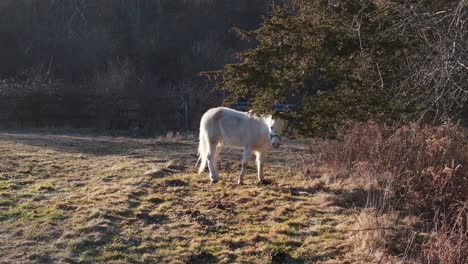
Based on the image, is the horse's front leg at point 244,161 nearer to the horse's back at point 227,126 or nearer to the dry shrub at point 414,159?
the horse's back at point 227,126

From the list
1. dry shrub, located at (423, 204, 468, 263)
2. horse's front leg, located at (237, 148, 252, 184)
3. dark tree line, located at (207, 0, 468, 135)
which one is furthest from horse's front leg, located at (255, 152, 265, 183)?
dry shrub, located at (423, 204, 468, 263)

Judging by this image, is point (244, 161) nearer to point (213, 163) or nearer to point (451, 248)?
point (213, 163)

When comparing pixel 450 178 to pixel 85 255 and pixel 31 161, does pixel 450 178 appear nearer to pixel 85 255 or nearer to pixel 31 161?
pixel 85 255

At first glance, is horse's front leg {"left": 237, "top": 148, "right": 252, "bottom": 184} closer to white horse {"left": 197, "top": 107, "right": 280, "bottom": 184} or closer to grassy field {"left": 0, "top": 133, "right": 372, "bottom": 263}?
white horse {"left": 197, "top": 107, "right": 280, "bottom": 184}

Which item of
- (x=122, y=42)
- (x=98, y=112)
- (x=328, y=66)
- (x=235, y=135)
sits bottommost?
(x=235, y=135)

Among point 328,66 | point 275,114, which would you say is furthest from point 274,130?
point 328,66

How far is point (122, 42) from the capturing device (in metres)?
37.9

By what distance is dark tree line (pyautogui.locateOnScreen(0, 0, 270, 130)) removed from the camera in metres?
30.7

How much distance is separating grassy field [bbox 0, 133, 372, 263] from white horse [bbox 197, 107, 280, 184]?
0.44 m

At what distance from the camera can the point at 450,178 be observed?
593cm

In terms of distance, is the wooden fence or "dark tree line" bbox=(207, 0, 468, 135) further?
the wooden fence

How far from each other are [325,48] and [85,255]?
17.4 feet

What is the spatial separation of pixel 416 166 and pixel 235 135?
355 centimetres

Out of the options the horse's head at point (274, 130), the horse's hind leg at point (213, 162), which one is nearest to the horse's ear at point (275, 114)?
the horse's head at point (274, 130)
